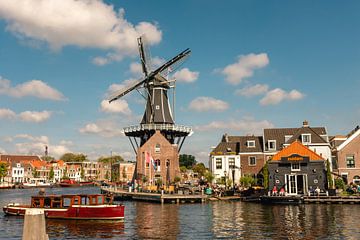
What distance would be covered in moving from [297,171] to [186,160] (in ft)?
469

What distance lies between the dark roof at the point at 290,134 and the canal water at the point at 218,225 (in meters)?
20.6

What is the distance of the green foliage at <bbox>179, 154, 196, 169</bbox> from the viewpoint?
7431 inches

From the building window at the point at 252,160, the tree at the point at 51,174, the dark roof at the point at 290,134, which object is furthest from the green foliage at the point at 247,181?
the tree at the point at 51,174

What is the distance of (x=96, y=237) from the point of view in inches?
1016

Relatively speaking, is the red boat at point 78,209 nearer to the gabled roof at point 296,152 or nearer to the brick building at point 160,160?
the gabled roof at point 296,152

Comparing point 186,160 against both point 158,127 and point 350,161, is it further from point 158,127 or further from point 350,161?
point 350,161

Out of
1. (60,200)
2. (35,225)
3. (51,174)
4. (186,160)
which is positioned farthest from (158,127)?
(186,160)

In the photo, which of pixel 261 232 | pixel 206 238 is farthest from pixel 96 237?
pixel 261 232

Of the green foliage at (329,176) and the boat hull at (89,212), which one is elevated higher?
the green foliage at (329,176)

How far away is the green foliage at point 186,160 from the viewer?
189m

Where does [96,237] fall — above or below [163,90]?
below

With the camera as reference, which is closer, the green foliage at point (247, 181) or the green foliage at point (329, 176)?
the green foliage at point (329, 176)

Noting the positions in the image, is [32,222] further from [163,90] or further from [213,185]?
[163,90]

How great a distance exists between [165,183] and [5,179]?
87.1 meters
